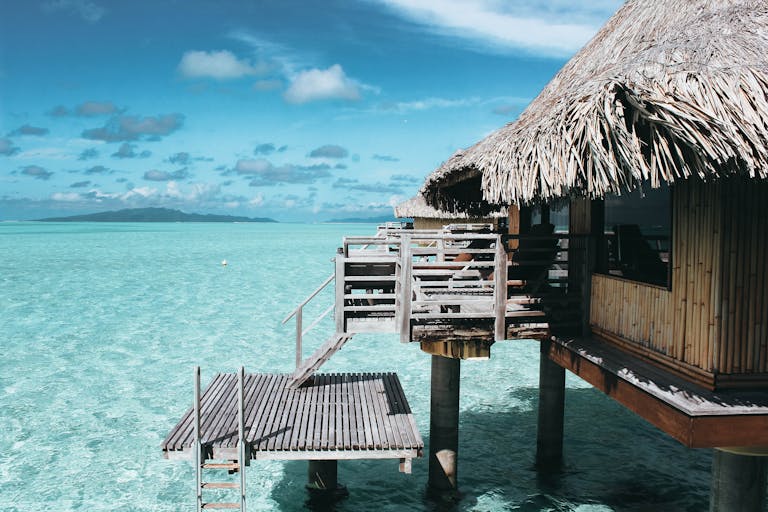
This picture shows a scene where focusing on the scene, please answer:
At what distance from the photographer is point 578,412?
1184 cm

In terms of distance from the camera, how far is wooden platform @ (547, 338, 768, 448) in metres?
4.13

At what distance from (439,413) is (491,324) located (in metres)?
2.01

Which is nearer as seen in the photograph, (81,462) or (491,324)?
(491,324)

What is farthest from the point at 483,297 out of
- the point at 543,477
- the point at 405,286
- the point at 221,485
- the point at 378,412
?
the point at 543,477

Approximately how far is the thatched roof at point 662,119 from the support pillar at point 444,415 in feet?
8.95

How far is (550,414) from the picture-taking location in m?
9.00

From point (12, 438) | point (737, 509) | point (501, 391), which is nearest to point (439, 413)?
point (737, 509)

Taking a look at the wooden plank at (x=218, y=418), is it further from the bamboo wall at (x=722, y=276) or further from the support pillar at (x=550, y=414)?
the bamboo wall at (x=722, y=276)

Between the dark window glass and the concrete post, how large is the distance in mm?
1847

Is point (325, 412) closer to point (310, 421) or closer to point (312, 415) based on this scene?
point (312, 415)

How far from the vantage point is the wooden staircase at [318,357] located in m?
6.78

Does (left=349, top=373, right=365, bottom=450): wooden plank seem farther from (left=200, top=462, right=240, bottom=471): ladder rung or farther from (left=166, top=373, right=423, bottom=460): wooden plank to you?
(left=200, top=462, right=240, bottom=471): ladder rung

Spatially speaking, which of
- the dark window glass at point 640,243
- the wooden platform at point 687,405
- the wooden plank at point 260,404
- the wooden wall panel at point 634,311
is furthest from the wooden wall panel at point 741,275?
the wooden plank at point 260,404

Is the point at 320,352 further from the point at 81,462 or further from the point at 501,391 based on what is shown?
the point at 501,391
